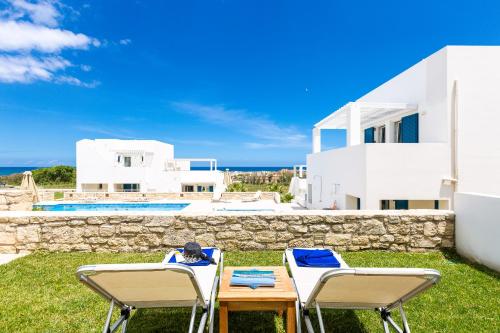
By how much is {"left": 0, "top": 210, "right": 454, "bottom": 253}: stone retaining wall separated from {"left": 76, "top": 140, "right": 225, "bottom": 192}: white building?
22935 millimetres

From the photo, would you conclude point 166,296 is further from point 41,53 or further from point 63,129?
point 63,129

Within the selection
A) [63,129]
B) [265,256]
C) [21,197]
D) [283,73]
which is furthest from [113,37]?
[265,256]

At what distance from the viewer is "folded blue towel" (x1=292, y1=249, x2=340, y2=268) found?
12.0ft

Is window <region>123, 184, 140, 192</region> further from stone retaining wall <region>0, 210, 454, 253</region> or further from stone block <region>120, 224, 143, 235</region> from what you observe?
stone block <region>120, 224, 143, 235</region>

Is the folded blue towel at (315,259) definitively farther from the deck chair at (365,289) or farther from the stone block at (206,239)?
the stone block at (206,239)

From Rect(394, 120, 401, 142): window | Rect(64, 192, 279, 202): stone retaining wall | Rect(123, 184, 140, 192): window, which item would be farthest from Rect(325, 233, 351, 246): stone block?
Rect(123, 184, 140, 192): window

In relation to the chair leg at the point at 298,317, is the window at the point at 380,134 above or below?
above

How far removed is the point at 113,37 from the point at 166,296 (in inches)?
1907

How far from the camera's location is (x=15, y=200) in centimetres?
723

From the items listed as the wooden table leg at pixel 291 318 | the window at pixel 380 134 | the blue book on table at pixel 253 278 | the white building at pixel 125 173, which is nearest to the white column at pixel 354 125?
the window at pixel 380 134

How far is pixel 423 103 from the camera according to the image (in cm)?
1062

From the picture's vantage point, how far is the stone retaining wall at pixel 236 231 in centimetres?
590

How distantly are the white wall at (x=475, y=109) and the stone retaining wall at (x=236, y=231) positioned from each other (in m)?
4.30

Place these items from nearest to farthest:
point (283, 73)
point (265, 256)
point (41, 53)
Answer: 1. point (265, 256)
2. point (41, 53)
3. point (283, 73)
